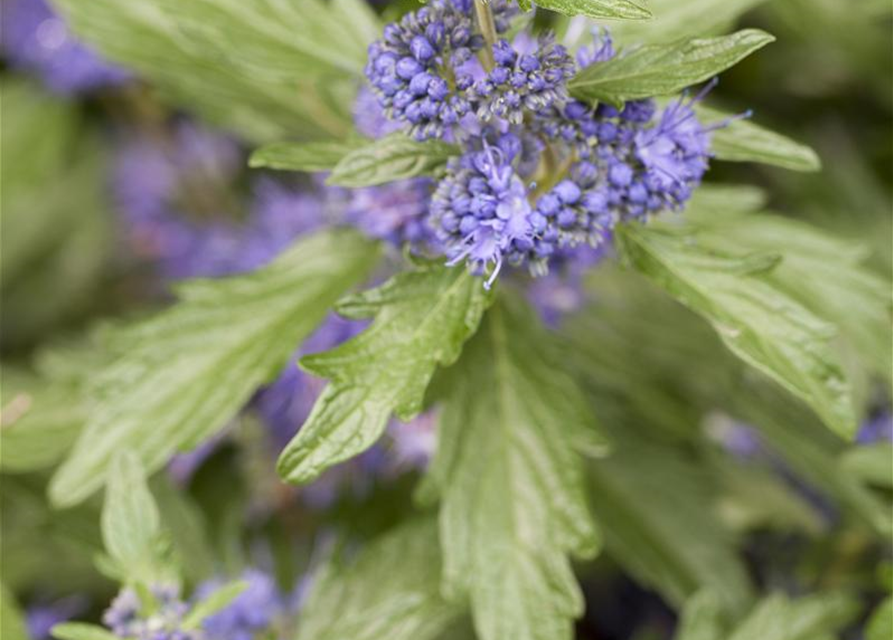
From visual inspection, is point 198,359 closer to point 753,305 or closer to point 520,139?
point 520,139

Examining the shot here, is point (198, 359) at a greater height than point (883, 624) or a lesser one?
greater

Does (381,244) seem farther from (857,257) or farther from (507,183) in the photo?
(857,257)

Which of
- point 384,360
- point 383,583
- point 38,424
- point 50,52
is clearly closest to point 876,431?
point 383,583

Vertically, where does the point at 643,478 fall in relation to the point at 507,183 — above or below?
below

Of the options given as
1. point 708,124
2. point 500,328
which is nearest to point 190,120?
point 500,328

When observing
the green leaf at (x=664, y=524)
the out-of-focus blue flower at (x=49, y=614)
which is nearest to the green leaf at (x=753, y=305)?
the green leaf at (x=664, y=524)

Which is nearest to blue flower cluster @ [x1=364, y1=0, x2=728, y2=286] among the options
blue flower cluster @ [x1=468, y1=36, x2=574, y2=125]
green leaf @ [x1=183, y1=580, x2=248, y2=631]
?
blue flower cluster @ [x1=468, y1=36, x2=574, y2=125]
